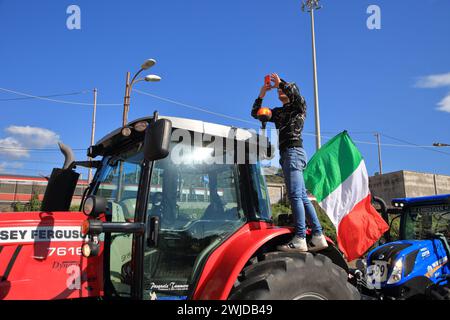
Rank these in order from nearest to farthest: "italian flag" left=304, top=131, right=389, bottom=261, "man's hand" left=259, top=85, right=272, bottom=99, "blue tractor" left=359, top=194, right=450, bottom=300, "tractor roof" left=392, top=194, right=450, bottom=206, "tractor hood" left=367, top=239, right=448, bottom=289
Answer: "man's hand" left=259, top=85, right=272, bottom=99
"italian flag" left=304, top=131, right=389, bottom=261
"blue tractor" left=359, top=194, right=450, bottom=300
"tractor hood" left=367, top=239, right=448, bottom=289
"tractor roof" left=392, top=194, right=450, bottom=206

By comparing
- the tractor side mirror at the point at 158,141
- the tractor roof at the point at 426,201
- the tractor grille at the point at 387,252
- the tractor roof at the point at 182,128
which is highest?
the tractor roof at the point at 182,128

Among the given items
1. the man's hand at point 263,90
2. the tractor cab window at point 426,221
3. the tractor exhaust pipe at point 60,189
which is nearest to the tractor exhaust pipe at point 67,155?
the tractor exhaust pipe at point 60,189

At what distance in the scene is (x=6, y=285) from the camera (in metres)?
2.79

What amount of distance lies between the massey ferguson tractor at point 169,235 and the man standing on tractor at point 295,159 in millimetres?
163

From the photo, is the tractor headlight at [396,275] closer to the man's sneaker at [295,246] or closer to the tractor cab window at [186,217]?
the man's sneaker at [295,246]

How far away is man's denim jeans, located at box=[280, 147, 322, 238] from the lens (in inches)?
133

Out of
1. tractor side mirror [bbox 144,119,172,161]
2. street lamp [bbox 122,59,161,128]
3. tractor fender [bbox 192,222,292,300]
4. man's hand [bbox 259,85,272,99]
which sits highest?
street lamp [bbox 122,59,161,128]

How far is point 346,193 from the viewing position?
186 inches

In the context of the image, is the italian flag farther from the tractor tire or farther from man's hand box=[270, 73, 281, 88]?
man's hand box=[270, 73, 281, 88]

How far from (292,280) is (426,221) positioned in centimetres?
500

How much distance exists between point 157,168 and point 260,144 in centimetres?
106

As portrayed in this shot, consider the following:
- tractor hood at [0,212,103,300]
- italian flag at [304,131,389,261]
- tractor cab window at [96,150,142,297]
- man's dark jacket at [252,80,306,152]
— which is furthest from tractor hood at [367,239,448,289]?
tractor hood at [0,212,103,300]

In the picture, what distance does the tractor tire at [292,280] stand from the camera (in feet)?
9.41
